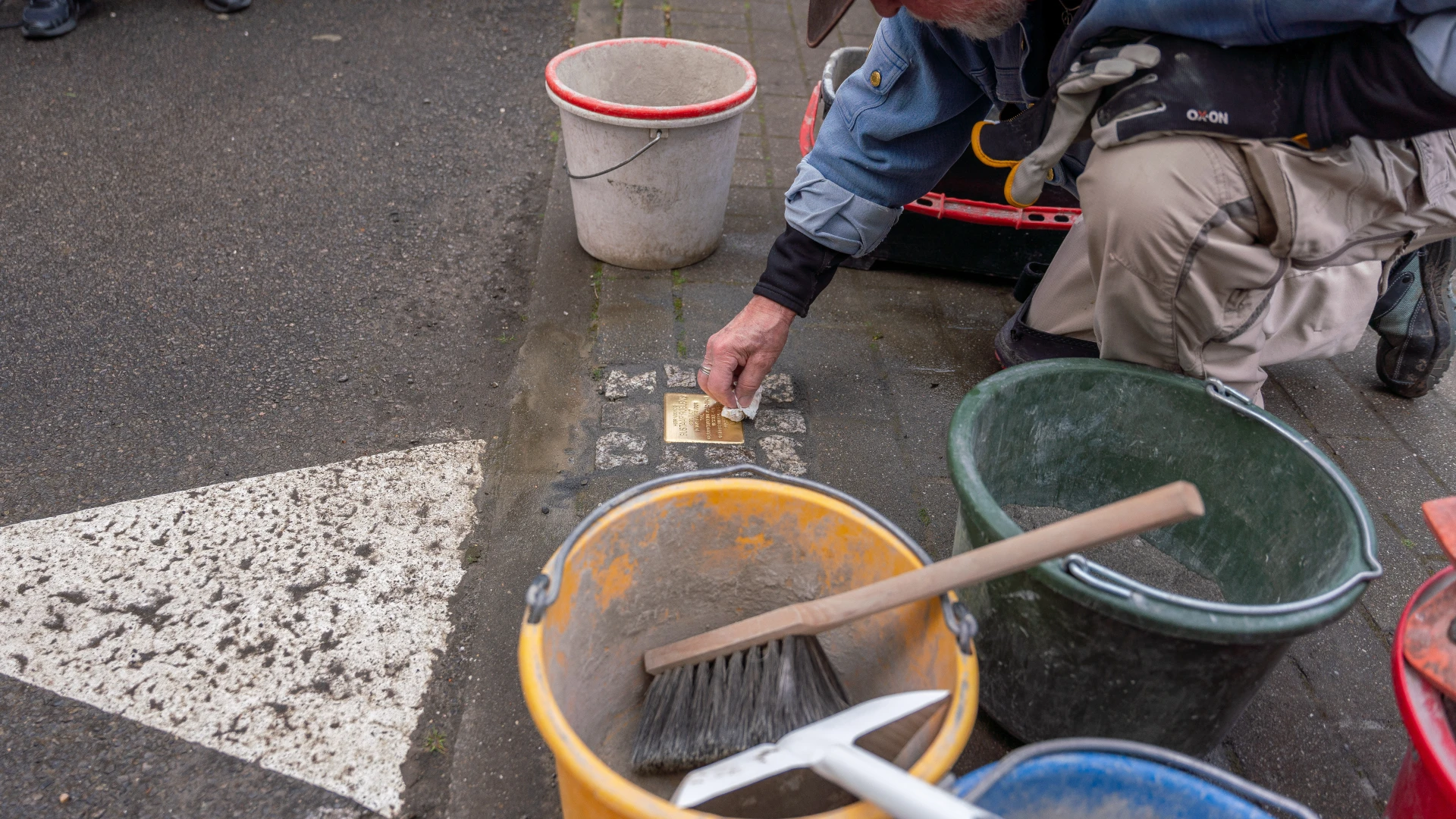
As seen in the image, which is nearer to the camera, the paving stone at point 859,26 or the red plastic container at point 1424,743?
the red plastic container at point 1424,743

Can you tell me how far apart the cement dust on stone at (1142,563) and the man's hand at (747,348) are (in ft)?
1.98

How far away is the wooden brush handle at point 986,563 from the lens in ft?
3.47

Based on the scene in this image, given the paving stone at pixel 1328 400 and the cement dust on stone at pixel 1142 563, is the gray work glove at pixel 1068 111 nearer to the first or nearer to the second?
the cement dust on stone at pixel 1142 563

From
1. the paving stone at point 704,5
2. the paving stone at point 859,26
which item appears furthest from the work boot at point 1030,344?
the paving stone at point 704,5

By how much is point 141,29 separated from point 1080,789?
4756 mm

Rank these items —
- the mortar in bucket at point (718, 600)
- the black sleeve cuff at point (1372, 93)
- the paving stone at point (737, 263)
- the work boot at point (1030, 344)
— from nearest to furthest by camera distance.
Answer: the mortar in bucket at point (718, 600) < the black sleeve cuff at point (1372, 93) < the work boot at point (1030, 344) < the paving stone at point (737, 263)

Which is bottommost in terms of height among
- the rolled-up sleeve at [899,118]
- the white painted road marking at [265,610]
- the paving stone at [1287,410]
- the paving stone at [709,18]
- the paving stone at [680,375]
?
the white painted road marking at [265,610]

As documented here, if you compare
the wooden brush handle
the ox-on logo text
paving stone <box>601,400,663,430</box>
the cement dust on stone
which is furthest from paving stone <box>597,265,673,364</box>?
the ox-on logo text

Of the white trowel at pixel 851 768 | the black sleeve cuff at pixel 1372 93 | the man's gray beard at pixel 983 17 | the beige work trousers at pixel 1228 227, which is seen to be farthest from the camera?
the man's gray beard at pixel 983 17

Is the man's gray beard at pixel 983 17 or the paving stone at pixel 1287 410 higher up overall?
the man's gray beard at pixel 983 17

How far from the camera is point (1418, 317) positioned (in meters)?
2.48

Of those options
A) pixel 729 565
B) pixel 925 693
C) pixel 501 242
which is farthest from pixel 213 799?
pixel 501 242


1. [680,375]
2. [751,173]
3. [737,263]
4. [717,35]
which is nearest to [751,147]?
[751,173]

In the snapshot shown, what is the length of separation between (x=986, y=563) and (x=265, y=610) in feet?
4.63
